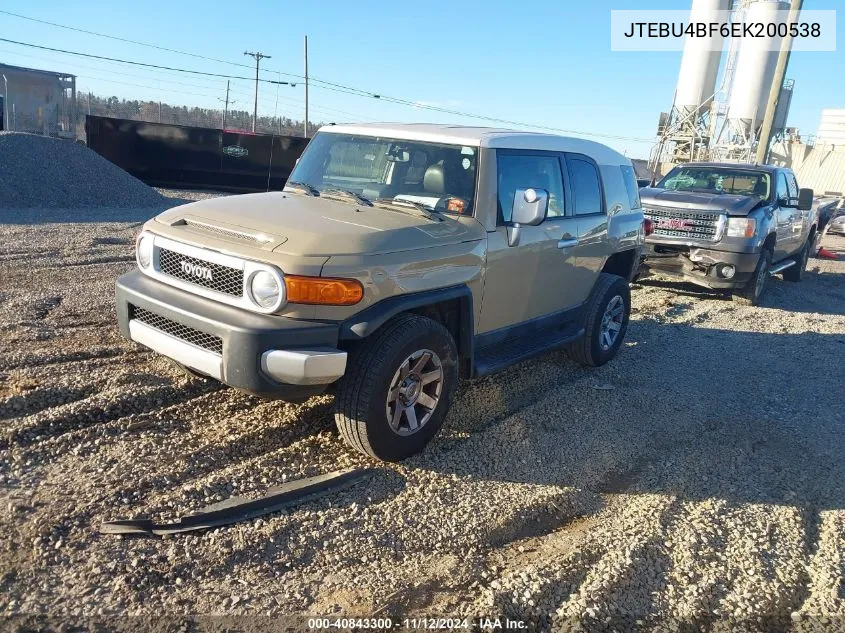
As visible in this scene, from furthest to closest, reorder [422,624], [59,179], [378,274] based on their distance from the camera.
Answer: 1. [59,179]
2. [378,274]
3. [422,624]

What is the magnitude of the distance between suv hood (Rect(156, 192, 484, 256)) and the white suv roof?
0.66 metres

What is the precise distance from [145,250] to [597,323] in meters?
3.88

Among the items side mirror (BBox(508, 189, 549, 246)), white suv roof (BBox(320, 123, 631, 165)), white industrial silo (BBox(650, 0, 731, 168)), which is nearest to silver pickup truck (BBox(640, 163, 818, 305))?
white suv roof (BBox(320, 123, 631, 165))

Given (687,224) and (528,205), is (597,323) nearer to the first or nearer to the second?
(528,205)

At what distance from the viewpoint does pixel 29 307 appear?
21.4 ft

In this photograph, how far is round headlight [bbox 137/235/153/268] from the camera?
412cm

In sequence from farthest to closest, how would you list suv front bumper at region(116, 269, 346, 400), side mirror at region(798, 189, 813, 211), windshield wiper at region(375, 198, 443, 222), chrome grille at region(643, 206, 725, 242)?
side mirror at region(798, 189, 813, 211) → chrome grille at region(643, 206, 725, 242) → windshield wiper at region(375, 198, 443, 222) → suv front bumper at region(116, 269, 346, 400)

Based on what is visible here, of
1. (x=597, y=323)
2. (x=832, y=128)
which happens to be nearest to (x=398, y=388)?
(x=597, y=323)

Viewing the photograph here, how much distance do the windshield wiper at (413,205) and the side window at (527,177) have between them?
540mm

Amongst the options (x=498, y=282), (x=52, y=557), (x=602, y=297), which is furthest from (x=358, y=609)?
(x=602, y=297)

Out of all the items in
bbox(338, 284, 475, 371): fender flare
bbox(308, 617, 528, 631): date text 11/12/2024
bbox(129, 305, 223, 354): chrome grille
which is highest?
bbox(338, 284, 475, 371): fender flare

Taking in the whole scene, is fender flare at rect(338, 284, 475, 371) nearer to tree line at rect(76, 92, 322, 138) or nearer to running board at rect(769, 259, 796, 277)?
running board at rect(769, 259, 796, 277)

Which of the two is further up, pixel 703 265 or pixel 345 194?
pixel 345 194

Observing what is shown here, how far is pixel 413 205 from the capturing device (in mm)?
4383
